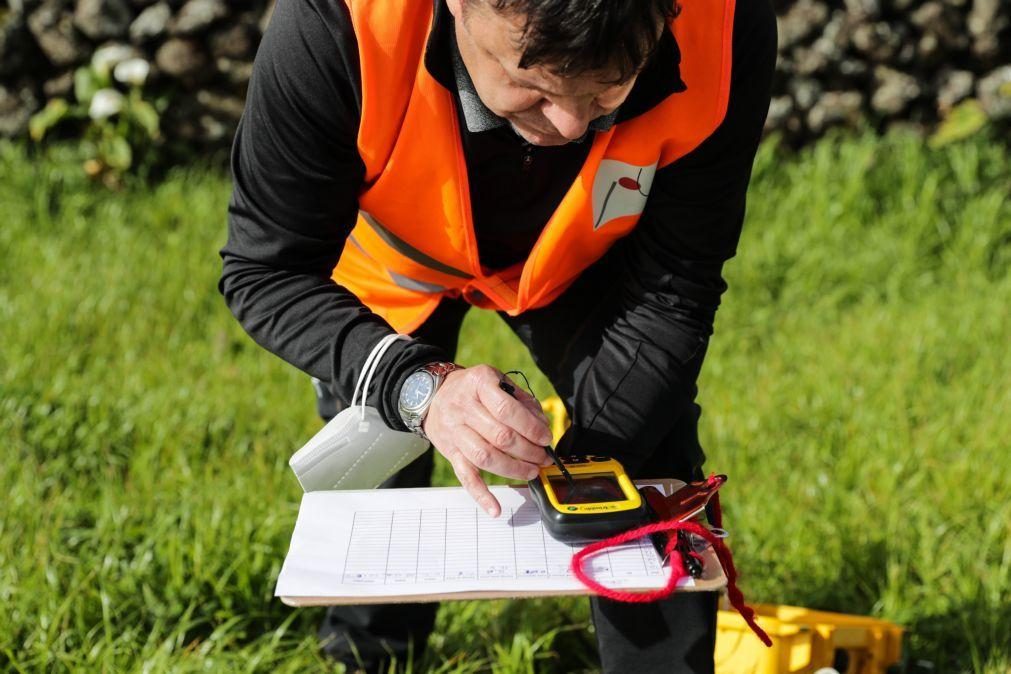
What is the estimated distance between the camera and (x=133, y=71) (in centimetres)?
475

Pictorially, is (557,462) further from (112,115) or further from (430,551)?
(112,115)

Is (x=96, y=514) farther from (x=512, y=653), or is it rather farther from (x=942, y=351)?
(x=942, y=351)

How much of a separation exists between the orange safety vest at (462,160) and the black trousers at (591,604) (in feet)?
0.22

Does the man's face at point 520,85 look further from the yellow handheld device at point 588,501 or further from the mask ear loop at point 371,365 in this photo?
the yellow handheld device at point 588,501

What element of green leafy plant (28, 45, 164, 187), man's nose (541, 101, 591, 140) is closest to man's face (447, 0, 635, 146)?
man's nose (541, 101, 591, 140)

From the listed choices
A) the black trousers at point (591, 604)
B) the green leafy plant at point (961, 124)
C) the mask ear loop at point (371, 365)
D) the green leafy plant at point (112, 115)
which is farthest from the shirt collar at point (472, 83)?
the green leafy plant at point (961, 124)

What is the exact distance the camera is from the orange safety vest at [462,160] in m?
1.88

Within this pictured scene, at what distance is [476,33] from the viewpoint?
1676 mm

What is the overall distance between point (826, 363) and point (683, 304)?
180cm

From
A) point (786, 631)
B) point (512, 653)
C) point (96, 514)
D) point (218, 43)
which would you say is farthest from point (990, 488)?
point (218, 43)

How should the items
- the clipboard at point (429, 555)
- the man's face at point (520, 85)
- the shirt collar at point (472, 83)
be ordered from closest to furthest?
the man's face at point (520, 85) < the clipboard at point (429, 555) < the shirt collar at point (472, 83)

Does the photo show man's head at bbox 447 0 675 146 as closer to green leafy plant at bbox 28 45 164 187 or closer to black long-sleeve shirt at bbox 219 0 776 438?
black long-sleeve shirt at bbox 219 0 776 438

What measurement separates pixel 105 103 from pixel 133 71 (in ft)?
0.54

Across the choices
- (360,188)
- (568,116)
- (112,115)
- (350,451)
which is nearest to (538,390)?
(350,451)
